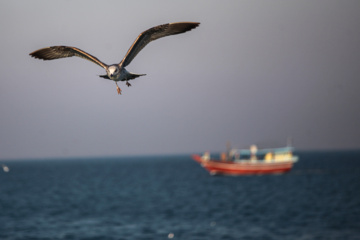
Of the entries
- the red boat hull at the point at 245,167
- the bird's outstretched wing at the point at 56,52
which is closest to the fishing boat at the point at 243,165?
the red boat hull at the point at 245,167

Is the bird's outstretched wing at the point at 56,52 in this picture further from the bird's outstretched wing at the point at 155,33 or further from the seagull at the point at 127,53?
the bird's outstretched wing at the point at 155,33

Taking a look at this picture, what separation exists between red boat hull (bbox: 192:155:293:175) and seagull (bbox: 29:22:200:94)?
10513cm

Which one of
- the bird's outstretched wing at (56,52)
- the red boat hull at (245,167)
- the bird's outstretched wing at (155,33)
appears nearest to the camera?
the bird's outstretched wing at (155,33)

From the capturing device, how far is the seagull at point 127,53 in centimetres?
607

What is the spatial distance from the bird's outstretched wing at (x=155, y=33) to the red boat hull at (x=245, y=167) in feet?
346

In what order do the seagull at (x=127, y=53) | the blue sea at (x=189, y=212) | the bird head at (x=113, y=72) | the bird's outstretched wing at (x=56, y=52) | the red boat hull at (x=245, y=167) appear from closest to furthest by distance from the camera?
the bird head at (x=113, y=72) < the seagull at (x=127, y=53) < the bird's outstretched wing at (x=56, y=52) < the blue sea at (x=189, y=212) < the red boat hull at (x=245, y=167)

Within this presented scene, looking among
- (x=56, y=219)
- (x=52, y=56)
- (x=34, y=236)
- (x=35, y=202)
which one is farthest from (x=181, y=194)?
(x=52, y=56)

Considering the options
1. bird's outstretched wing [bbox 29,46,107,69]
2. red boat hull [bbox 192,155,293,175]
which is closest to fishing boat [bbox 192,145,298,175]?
red boat hull [bbox 192,155,293,175]

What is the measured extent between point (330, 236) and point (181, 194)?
62093 mm

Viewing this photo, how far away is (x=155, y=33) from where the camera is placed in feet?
22.6

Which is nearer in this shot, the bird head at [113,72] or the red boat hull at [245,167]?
the bird head at [113,72]

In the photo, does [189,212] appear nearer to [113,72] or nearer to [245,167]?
[245,167]

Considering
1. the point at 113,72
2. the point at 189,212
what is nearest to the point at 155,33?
the point at 113,72

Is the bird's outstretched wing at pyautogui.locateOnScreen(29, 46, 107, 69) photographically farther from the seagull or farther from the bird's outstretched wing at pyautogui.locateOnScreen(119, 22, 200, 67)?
the bird's outstretched wing at pyautogui.locateOnScreen(119, 22, 200, 67)
